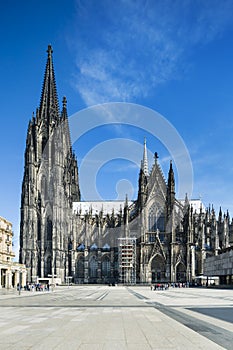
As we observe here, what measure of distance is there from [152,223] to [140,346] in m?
75.1

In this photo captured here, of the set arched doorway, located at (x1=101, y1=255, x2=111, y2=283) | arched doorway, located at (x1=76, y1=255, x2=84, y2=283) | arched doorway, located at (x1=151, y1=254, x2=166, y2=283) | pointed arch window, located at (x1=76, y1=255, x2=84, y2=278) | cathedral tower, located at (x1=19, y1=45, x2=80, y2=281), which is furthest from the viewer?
pointed arch window, located at (x1=76, y1=255, x2=84, y2=278)

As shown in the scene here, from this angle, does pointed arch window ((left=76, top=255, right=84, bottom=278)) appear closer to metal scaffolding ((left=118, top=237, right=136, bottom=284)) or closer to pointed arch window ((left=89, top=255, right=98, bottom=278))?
pointed arch window ((left=89, top=255, right=98, bottom=278))

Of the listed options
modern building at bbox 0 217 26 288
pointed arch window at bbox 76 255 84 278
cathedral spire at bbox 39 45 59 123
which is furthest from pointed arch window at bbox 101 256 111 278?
cathedral spire at bbox 39 45 59 123

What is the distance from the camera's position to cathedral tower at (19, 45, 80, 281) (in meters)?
82.2

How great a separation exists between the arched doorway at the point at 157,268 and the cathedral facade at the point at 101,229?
0.19 meters

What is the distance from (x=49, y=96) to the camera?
9488 cm

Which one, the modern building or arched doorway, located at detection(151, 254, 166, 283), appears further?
arched doorway, located at detection(151, 254, 166, 283)

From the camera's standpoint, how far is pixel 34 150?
8744cm

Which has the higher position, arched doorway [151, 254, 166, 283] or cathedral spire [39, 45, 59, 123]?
cathedral spire [39, 45, 59, 123]

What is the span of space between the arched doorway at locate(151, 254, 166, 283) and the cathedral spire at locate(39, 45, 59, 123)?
1495 inches

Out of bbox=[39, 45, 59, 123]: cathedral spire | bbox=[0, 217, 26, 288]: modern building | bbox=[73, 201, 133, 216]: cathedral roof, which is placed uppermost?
bbox=[39, 45, 59, 123]: cathedral spire

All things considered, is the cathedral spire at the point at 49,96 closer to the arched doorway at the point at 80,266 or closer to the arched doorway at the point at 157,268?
the arched doorway at the point at 80,266

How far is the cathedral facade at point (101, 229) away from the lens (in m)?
80.8

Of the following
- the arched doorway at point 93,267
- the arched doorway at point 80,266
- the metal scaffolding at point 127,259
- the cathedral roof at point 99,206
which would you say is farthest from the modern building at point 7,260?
the cathedral roof at point 99,206
